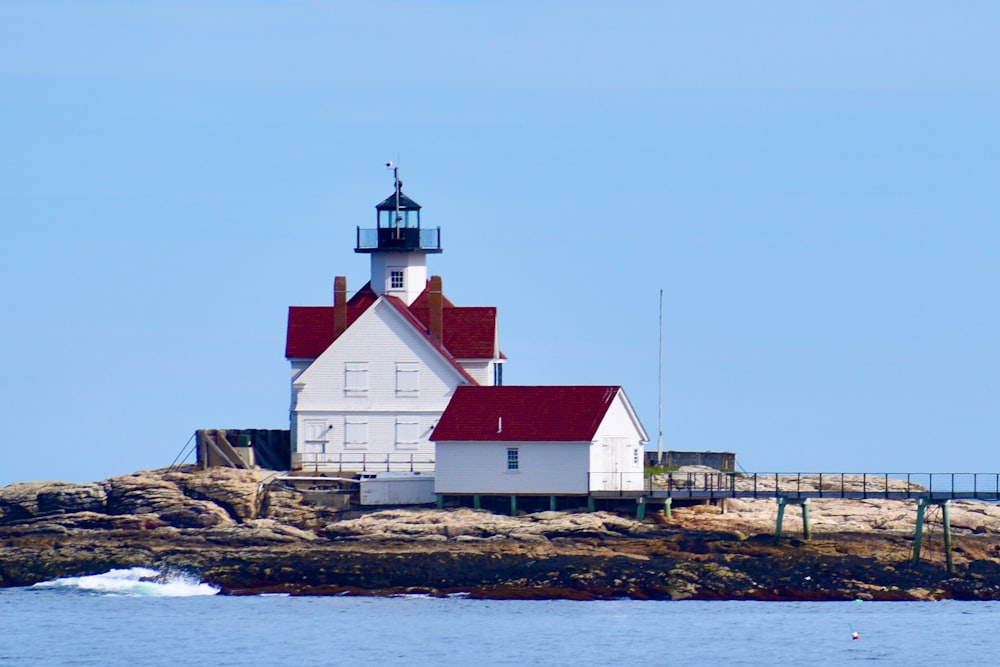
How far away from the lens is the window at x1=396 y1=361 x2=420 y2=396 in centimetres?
6159

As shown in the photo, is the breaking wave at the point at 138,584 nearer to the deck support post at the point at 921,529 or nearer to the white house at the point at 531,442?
the white house at the point at 531,442

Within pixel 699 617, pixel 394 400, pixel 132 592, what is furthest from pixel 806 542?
pixel 132 592

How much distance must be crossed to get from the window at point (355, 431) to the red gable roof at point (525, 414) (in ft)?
11.5

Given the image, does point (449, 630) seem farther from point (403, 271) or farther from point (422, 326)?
point (403, 271)

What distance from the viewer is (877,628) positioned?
164 feet

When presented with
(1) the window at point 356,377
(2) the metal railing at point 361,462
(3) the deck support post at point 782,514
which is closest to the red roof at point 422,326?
(1) the window at point 356,377

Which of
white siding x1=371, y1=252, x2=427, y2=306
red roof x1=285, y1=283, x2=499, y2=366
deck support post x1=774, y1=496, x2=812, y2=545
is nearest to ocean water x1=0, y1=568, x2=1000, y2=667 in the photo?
deck support post x1=774, y1=496, x2=812, y2=545

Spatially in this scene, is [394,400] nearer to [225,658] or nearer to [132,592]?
[132,592]

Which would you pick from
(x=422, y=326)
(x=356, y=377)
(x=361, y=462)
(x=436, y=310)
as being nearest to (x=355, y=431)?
(x=361, y=462)

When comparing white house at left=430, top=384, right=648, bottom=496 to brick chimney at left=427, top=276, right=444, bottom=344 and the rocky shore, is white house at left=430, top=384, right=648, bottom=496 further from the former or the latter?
brick chimney at left=427, top=276, right=444, bottom=344

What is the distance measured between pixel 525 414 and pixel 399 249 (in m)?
8.69

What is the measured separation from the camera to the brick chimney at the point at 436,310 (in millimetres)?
62719

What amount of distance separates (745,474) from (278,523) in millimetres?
12509

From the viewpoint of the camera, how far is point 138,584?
56.0 metres
